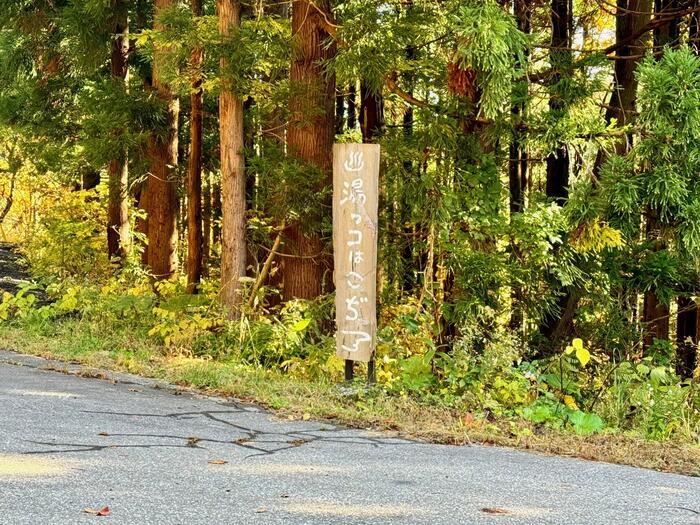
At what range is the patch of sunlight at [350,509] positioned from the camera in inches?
147

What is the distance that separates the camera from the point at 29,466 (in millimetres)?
4332

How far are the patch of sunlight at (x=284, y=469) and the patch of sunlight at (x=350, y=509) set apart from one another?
0.68m

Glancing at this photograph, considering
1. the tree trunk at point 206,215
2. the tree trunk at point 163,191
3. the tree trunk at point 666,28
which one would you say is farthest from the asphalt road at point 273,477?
the tree trunk at point 206,215

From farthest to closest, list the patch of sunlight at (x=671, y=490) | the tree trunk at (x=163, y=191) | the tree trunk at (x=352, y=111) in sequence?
the tree trunk at (x=352, y=111) < the tree trunk at (x=163, y=191) < the patch of sunlight at (x=671, y=490)

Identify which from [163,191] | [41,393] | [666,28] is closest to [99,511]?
[41,393]

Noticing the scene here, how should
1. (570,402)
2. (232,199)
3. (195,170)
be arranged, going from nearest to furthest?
(570,402) → (232,199) → (195,170)

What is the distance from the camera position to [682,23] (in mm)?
12352

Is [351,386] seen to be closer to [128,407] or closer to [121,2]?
[128,407]

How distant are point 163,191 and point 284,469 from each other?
38.1 ft

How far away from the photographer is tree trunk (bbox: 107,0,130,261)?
14688 mm

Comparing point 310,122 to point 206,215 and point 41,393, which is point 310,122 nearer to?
point 41,393

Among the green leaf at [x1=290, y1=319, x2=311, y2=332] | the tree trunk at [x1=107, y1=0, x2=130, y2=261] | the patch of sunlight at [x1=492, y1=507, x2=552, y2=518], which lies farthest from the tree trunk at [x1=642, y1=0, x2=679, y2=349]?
the tree trunk at [x1=107, y1=0, x2=130, y2=261]

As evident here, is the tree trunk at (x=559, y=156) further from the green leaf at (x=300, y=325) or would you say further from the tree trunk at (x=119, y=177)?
the tree trunk at (x=119, y=177)

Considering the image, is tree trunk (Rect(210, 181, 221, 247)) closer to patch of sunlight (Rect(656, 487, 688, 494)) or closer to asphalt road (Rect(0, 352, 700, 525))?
asphalt road (Rect(0, 352, 700, 525))
